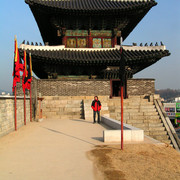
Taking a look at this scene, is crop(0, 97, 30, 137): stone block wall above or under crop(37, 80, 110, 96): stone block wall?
under

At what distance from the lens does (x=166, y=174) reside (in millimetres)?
3680

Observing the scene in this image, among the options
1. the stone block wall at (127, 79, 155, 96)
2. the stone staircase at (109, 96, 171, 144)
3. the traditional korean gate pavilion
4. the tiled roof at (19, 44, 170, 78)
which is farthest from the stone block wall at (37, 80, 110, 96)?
the stone staircase at (109, 96, 171, 144)

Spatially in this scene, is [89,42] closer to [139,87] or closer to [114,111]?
[139,87]

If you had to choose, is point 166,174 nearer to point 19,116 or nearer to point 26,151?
point 26,151

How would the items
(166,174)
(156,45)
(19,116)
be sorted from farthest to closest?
(156,45) → (19,116) → (166,174)

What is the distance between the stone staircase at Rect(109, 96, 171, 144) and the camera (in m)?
11.0

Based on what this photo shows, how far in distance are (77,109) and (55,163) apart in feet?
31.2

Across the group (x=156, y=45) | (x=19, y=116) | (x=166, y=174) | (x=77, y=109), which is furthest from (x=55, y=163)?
(x=156, y=45)

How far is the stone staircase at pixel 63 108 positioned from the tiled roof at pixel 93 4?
7.65m

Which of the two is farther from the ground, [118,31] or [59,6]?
[59,6]

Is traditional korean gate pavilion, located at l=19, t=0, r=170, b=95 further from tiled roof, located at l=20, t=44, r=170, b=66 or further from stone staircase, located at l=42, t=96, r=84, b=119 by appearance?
stone staircase, located at l=42, t=96, r=84, b=119

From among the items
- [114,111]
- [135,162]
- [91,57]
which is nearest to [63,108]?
[114,111]

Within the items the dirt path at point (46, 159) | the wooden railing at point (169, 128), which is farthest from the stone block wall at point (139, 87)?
the dirt path at point (46, 159)

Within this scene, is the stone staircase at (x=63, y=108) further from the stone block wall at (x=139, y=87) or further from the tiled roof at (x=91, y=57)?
the stone block wall at (x=139, y=87)
